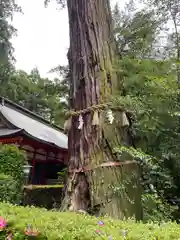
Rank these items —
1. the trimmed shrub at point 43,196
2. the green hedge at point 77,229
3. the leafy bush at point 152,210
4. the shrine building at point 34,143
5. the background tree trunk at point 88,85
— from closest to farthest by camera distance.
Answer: the green hedge at point 77,229 < the background tree trunk at point 88,85 < the leafy bush at point 152,210 < the trimmed shrub at point 43,196 < the shrine building at point 34,143

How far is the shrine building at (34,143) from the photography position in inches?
314

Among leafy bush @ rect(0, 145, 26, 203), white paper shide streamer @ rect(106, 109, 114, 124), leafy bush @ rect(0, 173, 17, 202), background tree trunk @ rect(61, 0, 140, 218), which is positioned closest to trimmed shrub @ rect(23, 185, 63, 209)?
leafy bush @ rect(0, 145, 26, 203)

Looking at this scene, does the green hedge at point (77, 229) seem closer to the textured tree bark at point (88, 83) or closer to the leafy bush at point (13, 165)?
the textured tree bark at point (88, 83)

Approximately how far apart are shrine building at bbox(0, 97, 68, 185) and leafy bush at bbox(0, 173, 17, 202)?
8.37 ft

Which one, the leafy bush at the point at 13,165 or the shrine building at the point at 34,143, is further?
the shrine building at the point at 34,143

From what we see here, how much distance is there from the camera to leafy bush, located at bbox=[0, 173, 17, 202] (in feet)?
14.1

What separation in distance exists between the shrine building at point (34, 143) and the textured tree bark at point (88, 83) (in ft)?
15.1

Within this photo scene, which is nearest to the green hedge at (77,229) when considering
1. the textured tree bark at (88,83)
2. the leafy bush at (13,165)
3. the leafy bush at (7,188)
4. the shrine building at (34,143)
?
the textured tree bark at (88,83)

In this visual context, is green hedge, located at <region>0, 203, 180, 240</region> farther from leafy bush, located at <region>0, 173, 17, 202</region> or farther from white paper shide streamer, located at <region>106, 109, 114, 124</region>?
leafy bush, located at <region>0, 173, 17, 202</region>

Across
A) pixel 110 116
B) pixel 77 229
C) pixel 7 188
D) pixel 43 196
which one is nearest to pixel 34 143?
pixel 43 196

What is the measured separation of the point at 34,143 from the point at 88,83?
6.33 metres

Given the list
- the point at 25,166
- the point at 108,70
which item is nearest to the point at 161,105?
the point at 108,70

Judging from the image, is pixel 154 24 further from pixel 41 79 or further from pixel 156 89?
pixel 41 79

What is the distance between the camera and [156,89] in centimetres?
320
